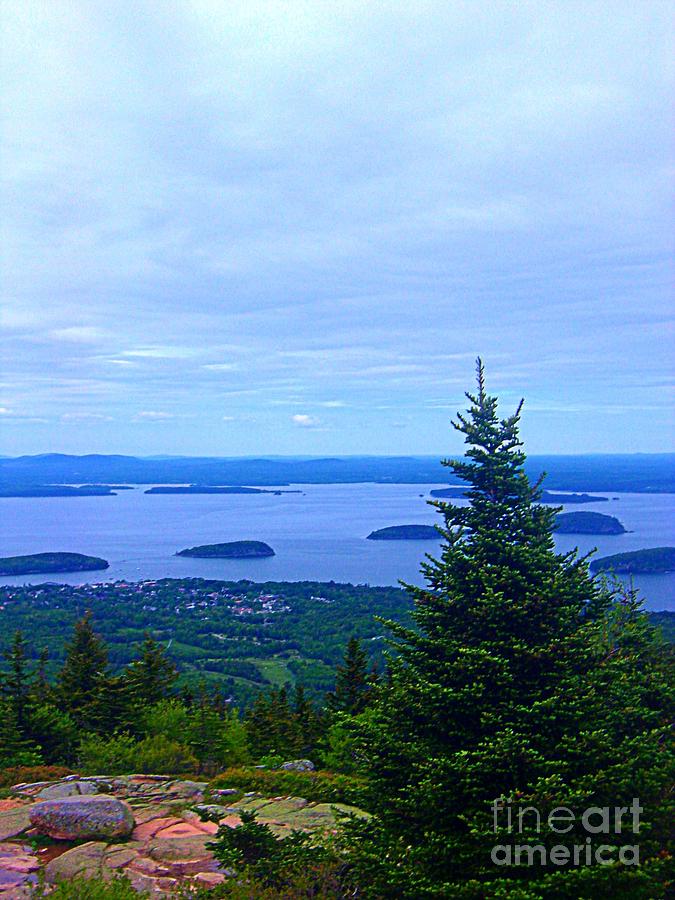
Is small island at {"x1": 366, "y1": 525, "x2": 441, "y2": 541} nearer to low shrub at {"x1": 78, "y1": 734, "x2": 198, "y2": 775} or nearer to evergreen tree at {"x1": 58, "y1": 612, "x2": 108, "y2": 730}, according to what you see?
evergreen tree at {"x1": 58, "y1": 612, "x2": 108, "y2": 730}

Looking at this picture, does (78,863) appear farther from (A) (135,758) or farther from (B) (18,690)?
(B) (18,690)

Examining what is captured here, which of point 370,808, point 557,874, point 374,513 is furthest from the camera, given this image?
point 374,513

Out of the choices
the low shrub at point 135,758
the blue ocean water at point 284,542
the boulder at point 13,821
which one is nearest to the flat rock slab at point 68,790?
the boulder at point 13,821

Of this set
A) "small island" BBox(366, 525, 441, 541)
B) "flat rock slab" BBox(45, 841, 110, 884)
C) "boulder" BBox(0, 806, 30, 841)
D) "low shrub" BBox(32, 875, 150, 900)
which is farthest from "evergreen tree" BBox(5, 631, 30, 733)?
"small island" BBox(366, 525, 441, 541)

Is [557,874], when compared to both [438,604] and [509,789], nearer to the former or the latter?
[509,789]

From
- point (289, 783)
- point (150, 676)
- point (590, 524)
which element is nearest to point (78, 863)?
point (289, 783)

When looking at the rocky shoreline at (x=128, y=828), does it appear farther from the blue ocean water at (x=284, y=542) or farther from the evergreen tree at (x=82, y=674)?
the blue ocean water at (x=284, y=542)

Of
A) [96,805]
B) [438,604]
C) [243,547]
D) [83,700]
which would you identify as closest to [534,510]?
[438,604]
